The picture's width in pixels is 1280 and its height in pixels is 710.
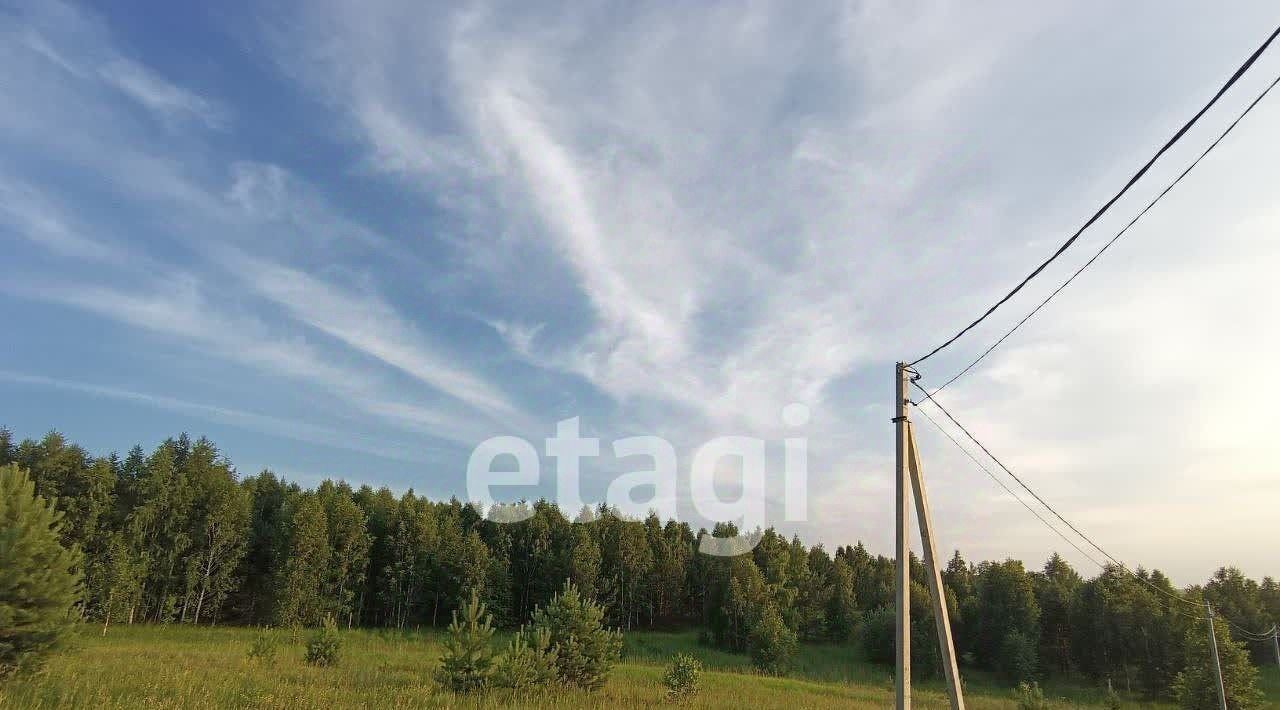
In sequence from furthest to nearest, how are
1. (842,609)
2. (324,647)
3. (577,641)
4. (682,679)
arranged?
(842,609) < (324,647) < (682,679) < (577,641)

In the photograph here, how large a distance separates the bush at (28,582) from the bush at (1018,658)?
57.0 meters

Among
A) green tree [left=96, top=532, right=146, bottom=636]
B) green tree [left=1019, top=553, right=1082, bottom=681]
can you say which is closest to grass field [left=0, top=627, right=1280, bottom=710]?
green tree [left=96, top=532, right=146, bottom=636]

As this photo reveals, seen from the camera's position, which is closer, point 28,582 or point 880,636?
point 28,582

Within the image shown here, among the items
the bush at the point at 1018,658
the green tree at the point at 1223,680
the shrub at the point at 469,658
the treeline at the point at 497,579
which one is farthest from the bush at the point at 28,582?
the bush at the point at 1018,658

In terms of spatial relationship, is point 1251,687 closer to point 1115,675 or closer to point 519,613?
point 1115,675

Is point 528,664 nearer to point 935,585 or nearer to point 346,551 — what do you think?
point 935,585

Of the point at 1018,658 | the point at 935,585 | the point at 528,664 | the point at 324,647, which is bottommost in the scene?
the point at 1018,658

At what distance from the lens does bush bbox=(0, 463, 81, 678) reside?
1206 centimetres

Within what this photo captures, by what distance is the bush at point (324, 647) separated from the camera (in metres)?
22.2

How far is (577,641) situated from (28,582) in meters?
13.0

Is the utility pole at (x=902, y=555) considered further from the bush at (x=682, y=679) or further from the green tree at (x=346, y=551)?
the green tree at (x=346, y=551)

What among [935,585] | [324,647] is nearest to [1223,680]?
[935,585]

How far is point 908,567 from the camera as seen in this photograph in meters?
10.2

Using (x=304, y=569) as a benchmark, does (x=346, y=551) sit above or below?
above
